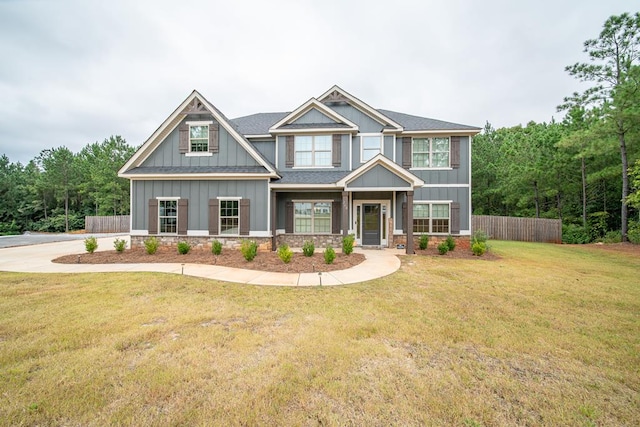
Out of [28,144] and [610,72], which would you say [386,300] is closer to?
[610,72]

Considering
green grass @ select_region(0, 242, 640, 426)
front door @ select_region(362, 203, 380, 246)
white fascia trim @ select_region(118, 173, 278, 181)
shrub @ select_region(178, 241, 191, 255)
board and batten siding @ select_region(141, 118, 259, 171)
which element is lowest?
green grass @ select_region(0, 242, 640, 426)

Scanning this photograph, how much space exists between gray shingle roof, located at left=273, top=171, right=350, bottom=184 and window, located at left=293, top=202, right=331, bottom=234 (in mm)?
1440

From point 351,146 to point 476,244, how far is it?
24.7ft

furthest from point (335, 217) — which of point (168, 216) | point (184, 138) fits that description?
point (184, 138)

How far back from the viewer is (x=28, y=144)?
64.0 metres

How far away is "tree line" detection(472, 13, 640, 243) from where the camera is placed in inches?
621

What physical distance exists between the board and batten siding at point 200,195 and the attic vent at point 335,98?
19.7ft

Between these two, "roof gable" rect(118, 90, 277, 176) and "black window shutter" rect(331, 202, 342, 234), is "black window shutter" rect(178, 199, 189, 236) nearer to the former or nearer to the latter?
"roof gable" rect(118, 90, 277, 176)

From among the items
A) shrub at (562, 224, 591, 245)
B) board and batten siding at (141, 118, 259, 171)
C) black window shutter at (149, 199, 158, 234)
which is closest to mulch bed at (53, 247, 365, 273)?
black window shutter at (149, 199, 158, 234)

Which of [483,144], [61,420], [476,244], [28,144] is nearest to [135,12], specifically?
[61,420]

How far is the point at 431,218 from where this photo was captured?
1338 centimetres

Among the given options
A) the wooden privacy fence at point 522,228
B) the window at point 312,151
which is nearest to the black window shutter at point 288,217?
the window at point 312,151

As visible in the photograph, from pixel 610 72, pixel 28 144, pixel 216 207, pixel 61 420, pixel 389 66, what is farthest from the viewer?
pixel 28 144

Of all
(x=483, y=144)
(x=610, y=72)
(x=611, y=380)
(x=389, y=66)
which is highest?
(x=389, y=66)
